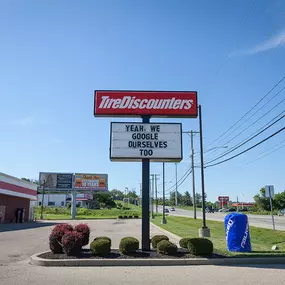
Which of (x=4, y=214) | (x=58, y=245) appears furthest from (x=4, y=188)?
(x=58, y=245)

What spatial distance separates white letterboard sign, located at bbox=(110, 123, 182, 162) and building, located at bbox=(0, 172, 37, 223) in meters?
27.8

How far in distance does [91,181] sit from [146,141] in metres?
54.6

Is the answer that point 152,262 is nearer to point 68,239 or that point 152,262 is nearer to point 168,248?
point 168,248

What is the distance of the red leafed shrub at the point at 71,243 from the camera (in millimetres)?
10383

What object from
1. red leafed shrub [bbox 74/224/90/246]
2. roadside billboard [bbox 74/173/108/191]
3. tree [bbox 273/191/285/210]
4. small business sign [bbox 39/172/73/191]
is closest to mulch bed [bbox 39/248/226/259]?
red leafed shrub [bbox 74/224/90/246]

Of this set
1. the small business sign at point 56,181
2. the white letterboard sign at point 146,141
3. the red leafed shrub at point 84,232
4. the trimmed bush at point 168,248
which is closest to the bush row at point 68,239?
the red leafed shrub at point 84,232

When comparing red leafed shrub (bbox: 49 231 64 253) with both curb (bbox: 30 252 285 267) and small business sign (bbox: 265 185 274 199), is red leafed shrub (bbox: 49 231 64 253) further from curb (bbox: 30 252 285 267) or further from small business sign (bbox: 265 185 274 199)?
small business sign (bbox: 265 185 274 199)

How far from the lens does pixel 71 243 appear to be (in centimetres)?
1038

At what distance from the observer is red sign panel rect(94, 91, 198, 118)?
12984mm

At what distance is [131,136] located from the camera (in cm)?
1278

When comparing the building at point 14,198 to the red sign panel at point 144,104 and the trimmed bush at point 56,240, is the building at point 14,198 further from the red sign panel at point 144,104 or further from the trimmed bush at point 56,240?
the trimmed bush at point 56,240

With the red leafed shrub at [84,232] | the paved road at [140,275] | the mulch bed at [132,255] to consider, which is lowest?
the paved road at [140,275]

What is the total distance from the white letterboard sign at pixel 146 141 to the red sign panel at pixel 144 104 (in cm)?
49

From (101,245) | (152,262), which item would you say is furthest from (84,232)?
(152,262)
